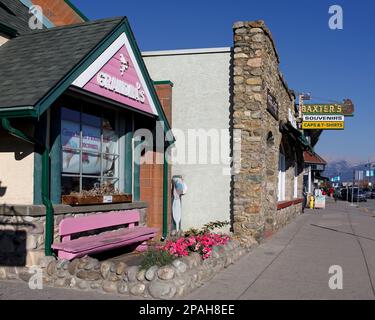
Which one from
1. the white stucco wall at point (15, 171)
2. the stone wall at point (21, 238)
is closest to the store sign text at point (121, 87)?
the white stucco wall at point (15, 171)

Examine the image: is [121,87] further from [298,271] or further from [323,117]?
[323,117]

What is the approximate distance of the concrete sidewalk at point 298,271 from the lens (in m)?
7.20

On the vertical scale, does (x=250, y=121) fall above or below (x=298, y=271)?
above

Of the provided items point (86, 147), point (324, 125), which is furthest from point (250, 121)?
point (324, 125)

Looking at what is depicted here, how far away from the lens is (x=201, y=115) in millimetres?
12766

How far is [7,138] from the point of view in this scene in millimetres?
7594

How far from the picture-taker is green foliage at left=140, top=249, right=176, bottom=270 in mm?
7426

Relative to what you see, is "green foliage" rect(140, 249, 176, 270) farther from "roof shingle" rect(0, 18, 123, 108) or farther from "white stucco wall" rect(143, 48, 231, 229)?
"white stucco wall" rect(143, 48, 231, 229)

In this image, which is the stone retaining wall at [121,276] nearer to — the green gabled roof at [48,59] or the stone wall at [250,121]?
the green gabled roof at [48,59]

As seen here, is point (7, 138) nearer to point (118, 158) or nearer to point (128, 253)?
point (118, 158)

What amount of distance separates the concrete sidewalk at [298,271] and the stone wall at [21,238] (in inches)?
91.8

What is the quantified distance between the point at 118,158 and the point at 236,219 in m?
3.40

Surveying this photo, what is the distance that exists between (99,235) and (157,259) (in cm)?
166
